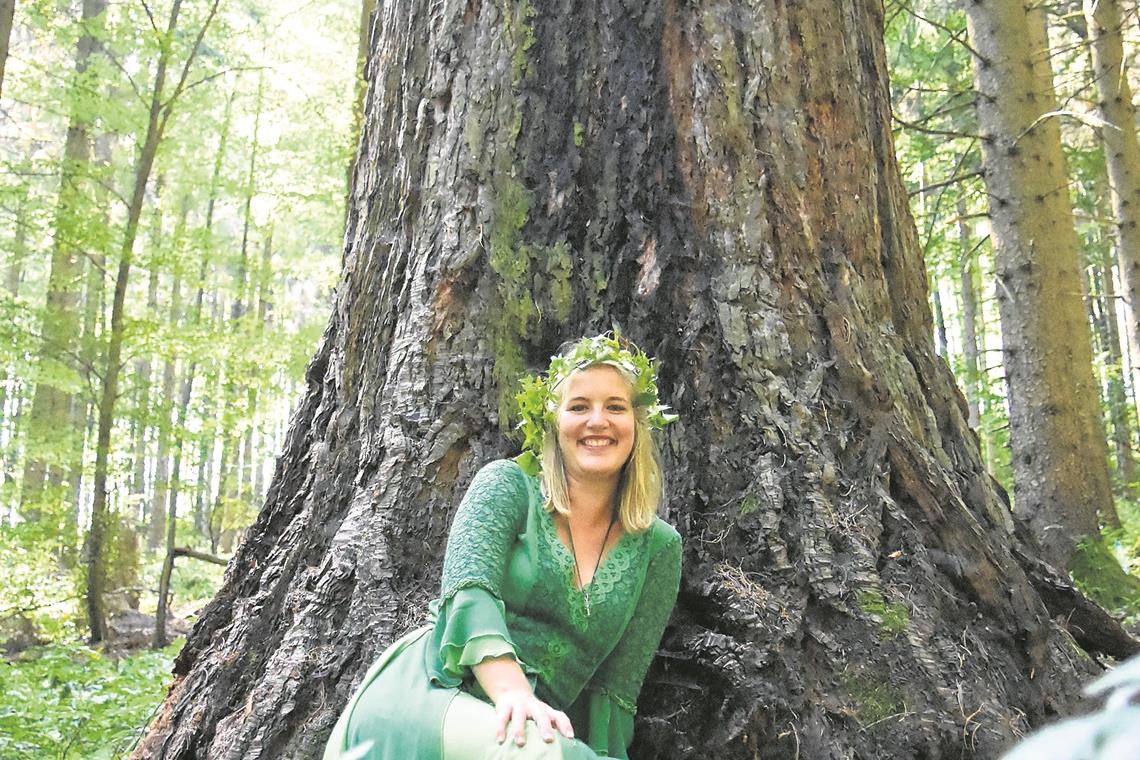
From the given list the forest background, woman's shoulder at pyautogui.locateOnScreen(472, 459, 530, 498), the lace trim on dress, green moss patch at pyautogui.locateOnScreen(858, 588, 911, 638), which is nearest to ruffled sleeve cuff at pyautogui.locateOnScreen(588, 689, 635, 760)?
the lace trim on dress

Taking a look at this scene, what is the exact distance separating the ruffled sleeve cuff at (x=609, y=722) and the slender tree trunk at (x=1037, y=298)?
5.74 metres

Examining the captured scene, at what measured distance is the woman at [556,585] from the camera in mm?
2607

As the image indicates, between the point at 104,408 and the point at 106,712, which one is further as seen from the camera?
the point at 104,408

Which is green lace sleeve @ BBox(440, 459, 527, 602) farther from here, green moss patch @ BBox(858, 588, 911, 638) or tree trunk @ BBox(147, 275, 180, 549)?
tree trunk @ BBox(147, 275, 180, 549)

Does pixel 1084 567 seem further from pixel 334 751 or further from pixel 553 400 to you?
pixel 334 751

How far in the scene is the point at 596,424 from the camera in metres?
2.99

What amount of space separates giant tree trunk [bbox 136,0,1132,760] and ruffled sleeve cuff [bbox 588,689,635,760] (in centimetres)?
31

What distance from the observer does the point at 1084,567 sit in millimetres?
7102

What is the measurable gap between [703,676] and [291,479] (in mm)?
1944

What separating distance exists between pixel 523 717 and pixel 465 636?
312 mm

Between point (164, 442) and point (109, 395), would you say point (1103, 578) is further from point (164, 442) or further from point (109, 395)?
point (164, 442)

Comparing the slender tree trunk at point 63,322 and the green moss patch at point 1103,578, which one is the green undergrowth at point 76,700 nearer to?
the slender tree trunk at point 63,322

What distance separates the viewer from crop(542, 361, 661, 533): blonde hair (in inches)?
118

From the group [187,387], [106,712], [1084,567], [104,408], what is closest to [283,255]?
[187,387]
